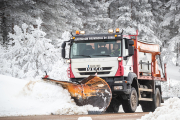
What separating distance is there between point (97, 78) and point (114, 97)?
1783 mm

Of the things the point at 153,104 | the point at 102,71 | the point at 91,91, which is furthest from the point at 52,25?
the point at 91,91

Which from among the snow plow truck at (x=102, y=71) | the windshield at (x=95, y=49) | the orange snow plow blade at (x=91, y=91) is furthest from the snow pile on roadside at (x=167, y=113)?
the windshield at (x=95, y=49)

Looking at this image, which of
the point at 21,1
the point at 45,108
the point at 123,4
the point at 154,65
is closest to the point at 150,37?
the point at 123,4

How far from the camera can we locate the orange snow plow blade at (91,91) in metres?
9.83

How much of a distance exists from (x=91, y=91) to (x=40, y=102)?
63.6 inches

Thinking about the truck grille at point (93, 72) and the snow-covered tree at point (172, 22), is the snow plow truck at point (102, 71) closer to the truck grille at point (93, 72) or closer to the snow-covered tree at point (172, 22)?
the truck grille at point (93, 72)

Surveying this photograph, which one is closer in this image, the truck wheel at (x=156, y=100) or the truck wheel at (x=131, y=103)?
the truck wheel at (x=131, y=103)

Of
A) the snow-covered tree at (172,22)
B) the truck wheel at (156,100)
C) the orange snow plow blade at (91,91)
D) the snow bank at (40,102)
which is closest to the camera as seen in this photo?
the snow bank at (40,102)

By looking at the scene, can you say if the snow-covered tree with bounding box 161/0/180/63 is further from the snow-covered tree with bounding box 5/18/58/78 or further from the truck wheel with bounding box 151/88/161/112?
the truck wheel with bounding box 151/88/161/112

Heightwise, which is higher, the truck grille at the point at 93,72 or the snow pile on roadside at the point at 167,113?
the truck grille at the point at 93,72

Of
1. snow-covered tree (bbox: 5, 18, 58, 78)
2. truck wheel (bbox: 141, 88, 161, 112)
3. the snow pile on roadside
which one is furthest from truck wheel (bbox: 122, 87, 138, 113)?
snow-covered tree (bbox: 5, 18, 58, 78)

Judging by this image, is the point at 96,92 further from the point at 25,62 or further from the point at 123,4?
the point at 123,4

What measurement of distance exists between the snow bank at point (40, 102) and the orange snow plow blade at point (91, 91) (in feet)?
0.57

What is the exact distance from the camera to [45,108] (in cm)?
943
